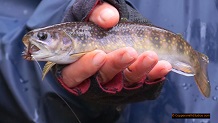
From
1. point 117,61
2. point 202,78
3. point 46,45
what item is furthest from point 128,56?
point 202,78

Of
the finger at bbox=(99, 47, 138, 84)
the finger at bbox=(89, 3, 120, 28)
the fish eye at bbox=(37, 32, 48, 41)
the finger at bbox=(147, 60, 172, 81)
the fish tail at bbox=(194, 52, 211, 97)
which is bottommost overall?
the fish tail at bbox=(194, 52, 211, 97)

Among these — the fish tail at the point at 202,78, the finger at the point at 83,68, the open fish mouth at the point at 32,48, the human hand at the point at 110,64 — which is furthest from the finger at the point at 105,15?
the fish tail at the point at 202,78

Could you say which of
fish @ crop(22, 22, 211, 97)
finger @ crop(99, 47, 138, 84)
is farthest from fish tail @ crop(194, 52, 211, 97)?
finger @ crop(99, 47, 138, 84)

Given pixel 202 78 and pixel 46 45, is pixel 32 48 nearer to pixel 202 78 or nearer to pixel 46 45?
pixel 46 45

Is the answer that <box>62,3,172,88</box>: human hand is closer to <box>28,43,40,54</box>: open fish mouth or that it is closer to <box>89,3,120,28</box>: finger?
<box>89,3,120,28</box>: finger

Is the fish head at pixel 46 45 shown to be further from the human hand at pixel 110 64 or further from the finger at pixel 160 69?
the finger at pixel 160 69

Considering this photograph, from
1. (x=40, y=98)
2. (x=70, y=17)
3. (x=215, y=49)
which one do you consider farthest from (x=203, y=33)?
(x=40, y=98)
